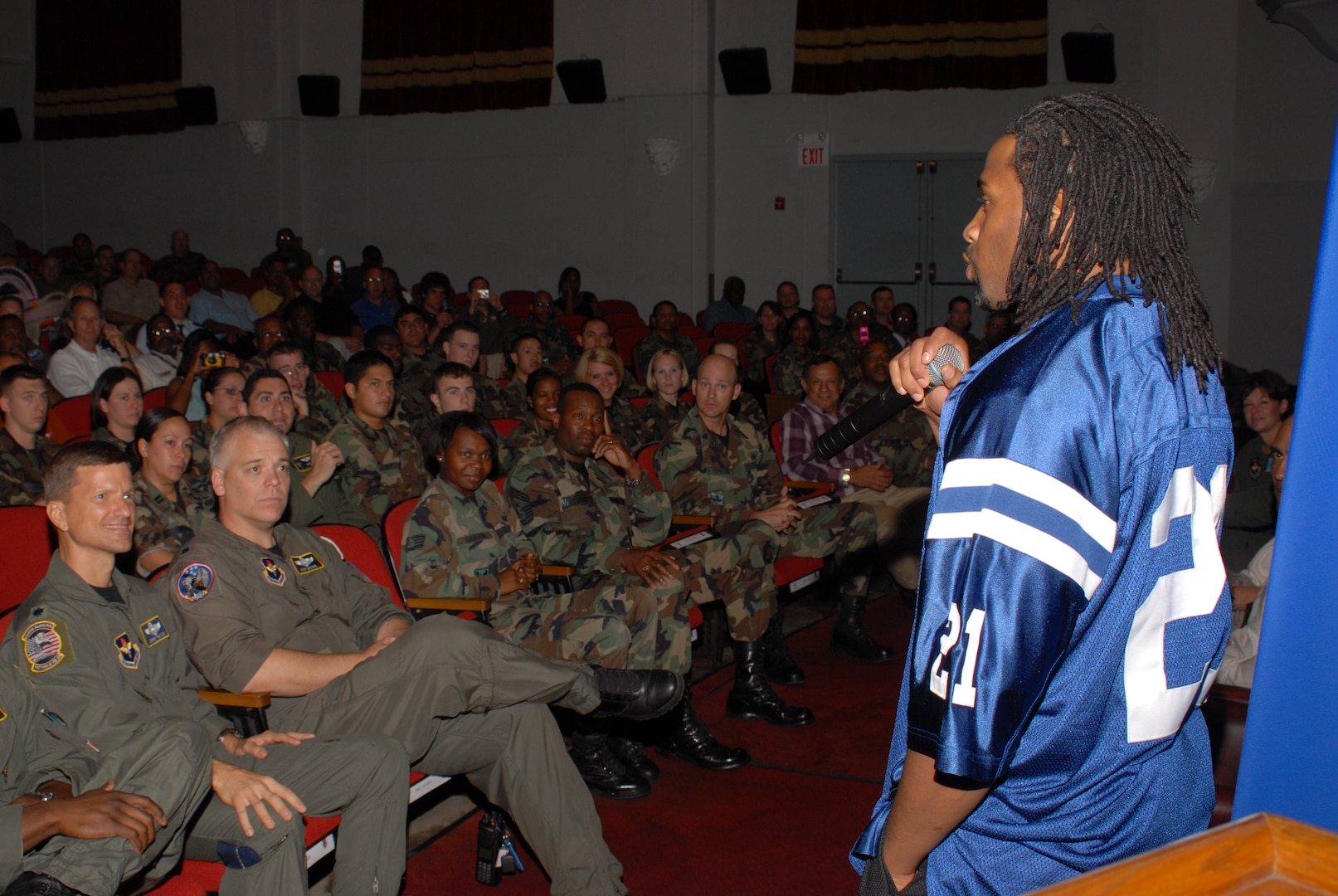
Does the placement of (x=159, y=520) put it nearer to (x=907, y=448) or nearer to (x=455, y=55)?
(x=907, y=448)

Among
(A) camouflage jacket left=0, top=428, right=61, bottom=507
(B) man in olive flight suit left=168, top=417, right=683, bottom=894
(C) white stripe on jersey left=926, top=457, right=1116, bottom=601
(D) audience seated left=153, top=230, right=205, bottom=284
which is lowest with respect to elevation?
(B) man in olive flight suit left=168, top=417, right=683, bottom=894

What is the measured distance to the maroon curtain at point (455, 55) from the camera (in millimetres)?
10352

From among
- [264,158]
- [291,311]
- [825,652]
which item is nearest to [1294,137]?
[825,652]

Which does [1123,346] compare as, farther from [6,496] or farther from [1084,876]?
[6,496]

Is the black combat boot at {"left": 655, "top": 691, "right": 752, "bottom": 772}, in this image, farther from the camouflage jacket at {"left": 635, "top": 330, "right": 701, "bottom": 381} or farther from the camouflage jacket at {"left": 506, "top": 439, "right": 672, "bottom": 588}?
the camouflage jacket at {"left": 635, "top": 330, "right": 701, "bottom": 381}

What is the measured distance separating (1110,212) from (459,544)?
246cm

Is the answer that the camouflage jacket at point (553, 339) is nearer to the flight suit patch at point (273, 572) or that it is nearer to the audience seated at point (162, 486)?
the audience seated at point (162, 486)

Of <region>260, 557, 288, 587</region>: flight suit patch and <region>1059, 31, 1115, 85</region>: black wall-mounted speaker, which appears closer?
<region>260, 557, 288, 587</region>: flight suit patch

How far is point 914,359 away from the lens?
1.10 m

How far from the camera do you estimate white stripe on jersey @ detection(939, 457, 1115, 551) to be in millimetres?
826

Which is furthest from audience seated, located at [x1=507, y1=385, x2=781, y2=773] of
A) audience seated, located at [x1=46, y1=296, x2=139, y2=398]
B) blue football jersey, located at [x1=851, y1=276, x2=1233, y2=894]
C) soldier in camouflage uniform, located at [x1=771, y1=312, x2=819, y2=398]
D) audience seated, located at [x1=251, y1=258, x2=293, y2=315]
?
audience seated, located at [x1=251, y1=258, x2=293, y2=315]

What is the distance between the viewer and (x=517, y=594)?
315 cm

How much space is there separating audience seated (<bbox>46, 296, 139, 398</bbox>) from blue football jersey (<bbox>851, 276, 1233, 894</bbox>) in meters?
5.27

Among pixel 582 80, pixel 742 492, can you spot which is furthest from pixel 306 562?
pixel 582 80
